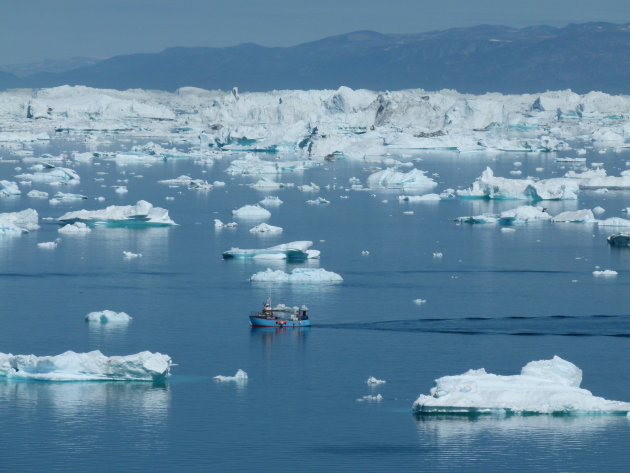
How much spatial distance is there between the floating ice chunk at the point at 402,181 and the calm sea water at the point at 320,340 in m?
8.72

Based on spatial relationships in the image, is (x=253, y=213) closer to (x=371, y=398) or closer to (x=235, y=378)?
(x=235, y=378)

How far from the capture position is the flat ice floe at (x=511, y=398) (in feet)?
65.7

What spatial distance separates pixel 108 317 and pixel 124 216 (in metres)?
14.2

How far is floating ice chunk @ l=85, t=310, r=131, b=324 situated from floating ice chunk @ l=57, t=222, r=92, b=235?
519 inches

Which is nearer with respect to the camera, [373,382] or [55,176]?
[373,382]

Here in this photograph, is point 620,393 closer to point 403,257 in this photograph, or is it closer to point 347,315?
point 347,315

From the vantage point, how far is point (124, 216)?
40.9 meters

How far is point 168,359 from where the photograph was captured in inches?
867

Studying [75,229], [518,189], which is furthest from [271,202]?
[75,229]

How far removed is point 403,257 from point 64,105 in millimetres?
69691

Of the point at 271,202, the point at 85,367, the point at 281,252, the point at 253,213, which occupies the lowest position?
the point at 85,367

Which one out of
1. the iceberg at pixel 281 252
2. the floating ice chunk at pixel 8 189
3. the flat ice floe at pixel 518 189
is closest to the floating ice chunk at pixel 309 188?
the flat ice floe at pixel 518 189

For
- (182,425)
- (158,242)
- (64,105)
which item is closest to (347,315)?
(182,425)

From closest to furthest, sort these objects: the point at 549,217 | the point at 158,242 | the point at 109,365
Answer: the point at 109,365 → the point at 158,242 → the point at 549,217
